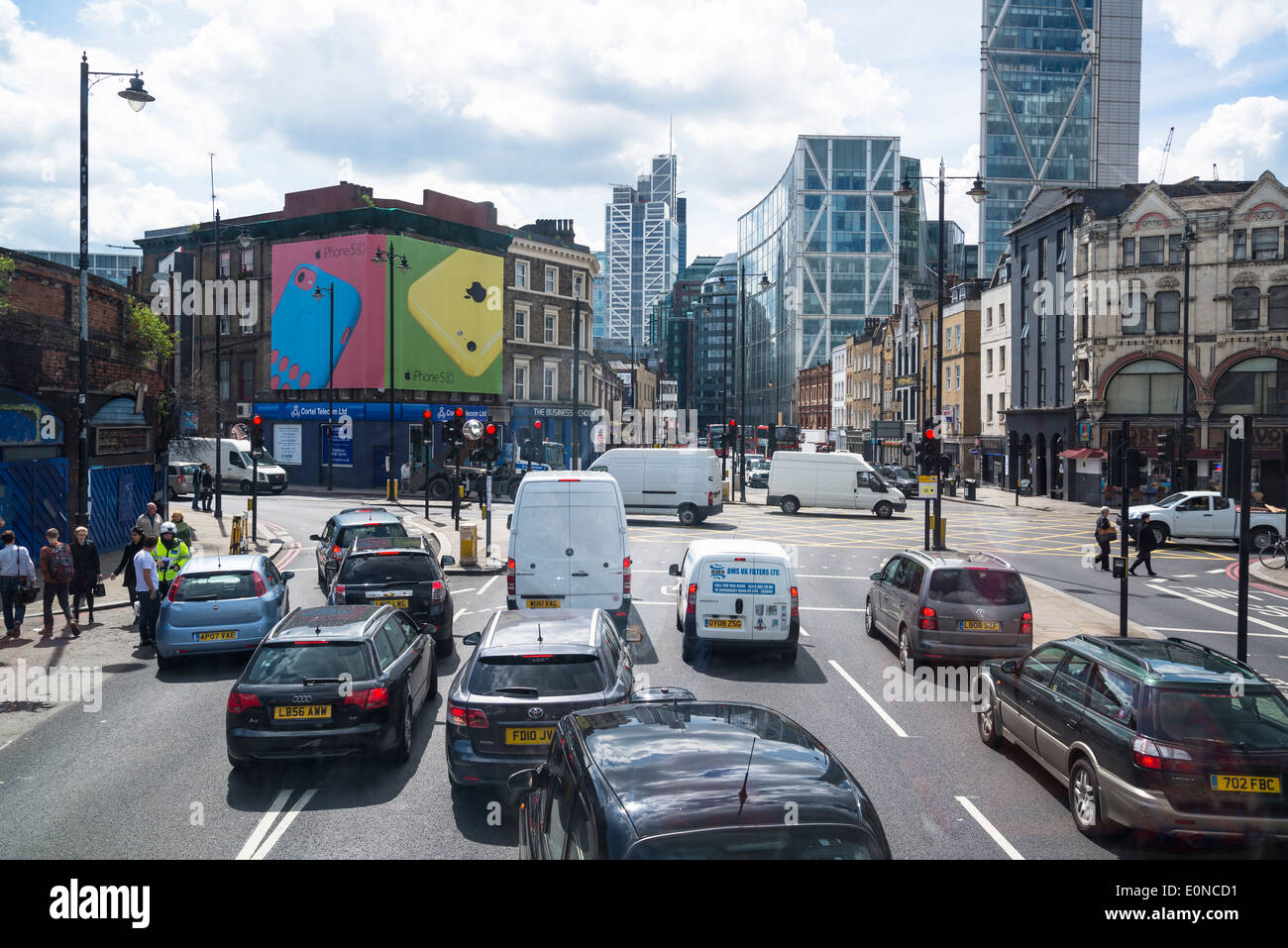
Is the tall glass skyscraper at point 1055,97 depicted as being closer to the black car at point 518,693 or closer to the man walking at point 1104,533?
the man walking at point 1104,533

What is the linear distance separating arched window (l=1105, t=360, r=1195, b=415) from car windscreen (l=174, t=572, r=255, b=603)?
46107 mm

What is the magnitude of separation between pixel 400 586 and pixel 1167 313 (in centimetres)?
4580

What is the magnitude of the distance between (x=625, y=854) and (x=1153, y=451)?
2002 inches

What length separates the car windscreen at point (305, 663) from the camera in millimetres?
9266

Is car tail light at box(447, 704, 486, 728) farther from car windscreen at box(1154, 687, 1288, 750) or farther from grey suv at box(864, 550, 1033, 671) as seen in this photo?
grey suv at box(864, 550, 1033, 671)

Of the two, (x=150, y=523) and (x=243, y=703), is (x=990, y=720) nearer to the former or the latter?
(x=243, y=703)

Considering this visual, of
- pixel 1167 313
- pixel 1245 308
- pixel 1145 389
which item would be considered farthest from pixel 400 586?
pixel 1245 308

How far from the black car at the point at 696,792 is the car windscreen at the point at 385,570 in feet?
30.8

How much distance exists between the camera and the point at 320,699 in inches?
358

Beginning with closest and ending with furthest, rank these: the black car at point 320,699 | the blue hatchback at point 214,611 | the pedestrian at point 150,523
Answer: the black car at point 320,699 < the blue hatchback at point 214,611 < the pedestrian at point 150,523

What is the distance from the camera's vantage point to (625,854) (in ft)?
13.9

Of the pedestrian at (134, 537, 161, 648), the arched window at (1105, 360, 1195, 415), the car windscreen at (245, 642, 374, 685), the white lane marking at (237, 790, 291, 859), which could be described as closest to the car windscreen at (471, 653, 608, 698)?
the car windscreen at (245, 642, 374, 685)

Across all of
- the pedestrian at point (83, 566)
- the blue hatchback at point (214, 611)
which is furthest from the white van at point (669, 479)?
the blue hatchback at point (214, 611)
